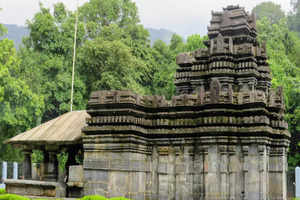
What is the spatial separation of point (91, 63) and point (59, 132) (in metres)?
18.6

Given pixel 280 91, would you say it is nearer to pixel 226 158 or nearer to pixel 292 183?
pixel 226 158

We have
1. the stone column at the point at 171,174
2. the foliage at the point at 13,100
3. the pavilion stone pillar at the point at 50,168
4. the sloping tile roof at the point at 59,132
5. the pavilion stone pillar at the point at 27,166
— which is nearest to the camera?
the stone column at the point at 171,174

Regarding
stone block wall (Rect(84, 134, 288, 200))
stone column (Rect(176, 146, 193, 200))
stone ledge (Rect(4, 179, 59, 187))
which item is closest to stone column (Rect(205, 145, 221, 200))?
stone block wall (Rect(84, 134, 288, 200))

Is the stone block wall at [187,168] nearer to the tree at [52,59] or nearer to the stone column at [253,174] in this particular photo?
the stone column at [253,174]

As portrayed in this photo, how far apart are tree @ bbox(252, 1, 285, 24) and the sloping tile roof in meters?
41.8

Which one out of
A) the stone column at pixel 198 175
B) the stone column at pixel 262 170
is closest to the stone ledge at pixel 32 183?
the stone column at pixel 198 175

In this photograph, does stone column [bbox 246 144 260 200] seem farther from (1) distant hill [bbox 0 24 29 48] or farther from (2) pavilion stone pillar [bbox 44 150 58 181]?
(1) distant hill [bbox 0 24 29 48]

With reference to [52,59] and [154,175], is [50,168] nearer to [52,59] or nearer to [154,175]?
[154,175]

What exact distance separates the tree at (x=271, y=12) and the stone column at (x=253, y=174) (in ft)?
141

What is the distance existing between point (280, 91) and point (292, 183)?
33.0ft

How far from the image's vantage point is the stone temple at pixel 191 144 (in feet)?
38.5

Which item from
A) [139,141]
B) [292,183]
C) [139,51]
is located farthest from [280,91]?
[139,51]

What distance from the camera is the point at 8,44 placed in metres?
27.1

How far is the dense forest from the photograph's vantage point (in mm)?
27344
